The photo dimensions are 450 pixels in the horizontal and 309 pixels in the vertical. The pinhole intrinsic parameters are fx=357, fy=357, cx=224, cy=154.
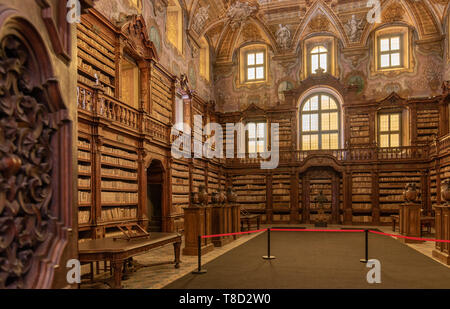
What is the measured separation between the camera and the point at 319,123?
58.4ft

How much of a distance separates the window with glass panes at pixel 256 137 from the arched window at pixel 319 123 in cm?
195

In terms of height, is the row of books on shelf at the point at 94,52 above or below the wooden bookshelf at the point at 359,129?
above

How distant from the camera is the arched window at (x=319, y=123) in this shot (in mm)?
17625

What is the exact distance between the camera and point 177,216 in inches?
475

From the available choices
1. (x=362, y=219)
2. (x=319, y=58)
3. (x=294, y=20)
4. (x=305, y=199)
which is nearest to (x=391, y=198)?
(x=362, y=219)

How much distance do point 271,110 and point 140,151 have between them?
32.5 feet

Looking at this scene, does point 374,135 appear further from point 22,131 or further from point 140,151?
point 22,131

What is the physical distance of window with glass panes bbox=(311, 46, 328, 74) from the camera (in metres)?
18.2

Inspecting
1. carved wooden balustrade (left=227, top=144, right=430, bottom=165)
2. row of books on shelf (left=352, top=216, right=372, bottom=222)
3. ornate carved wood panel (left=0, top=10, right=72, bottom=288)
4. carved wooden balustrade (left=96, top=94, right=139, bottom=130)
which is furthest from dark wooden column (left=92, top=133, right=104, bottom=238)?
row of books on shelf (left=352, top=216, right=372, bottom=222)

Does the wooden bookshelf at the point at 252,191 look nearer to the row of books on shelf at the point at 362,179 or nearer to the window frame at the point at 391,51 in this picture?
the row of books on shelf at the point at 362,179

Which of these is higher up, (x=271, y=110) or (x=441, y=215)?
(x=271, y=110)

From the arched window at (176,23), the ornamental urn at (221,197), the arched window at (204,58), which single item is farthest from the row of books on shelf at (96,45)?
the arched window at (204,58)

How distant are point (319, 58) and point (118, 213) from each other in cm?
1377

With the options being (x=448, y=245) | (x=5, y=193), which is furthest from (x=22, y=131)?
(x=448, y=245)
